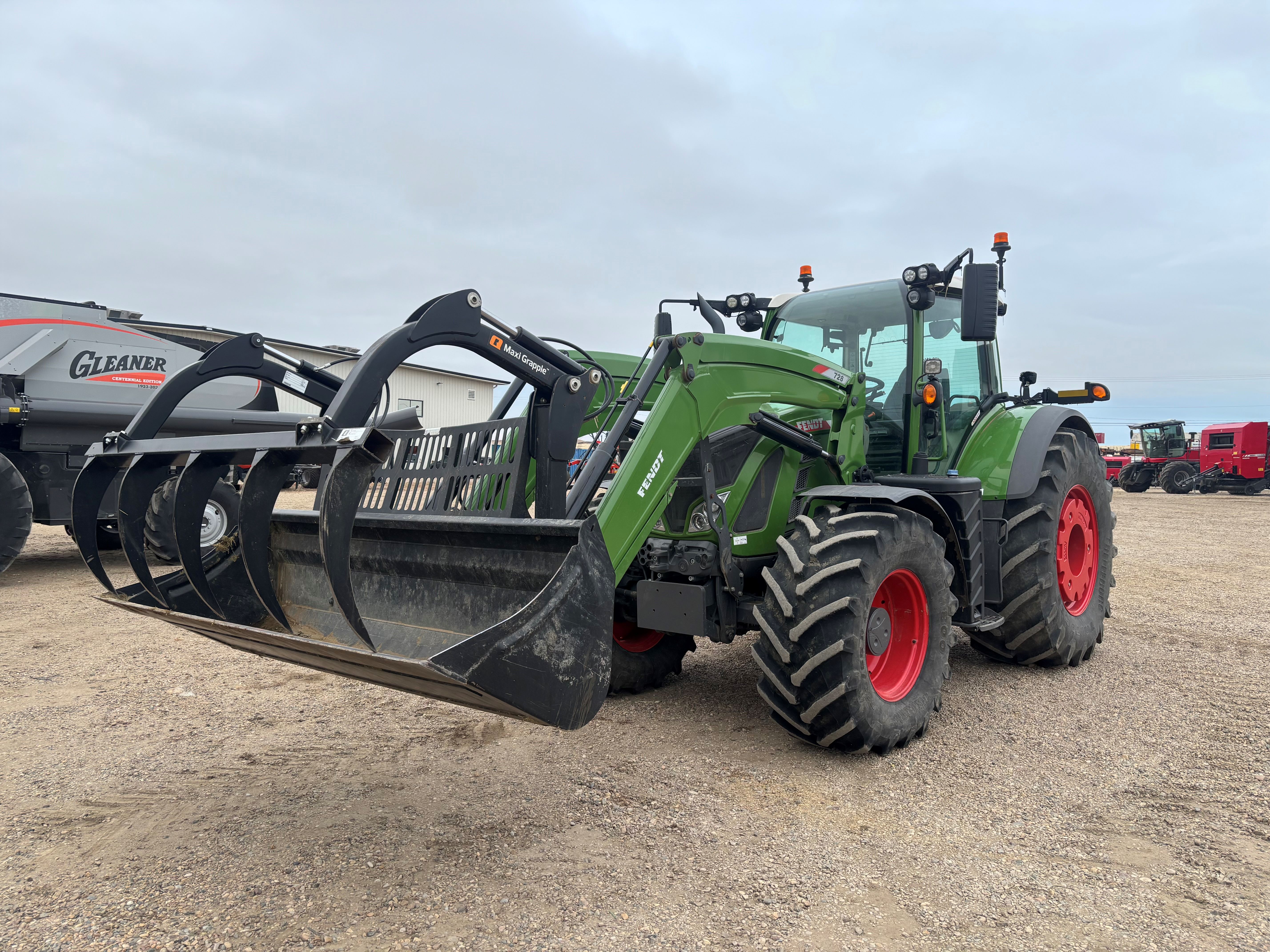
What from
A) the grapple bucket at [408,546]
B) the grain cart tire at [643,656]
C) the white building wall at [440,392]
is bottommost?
the grain cart tire at [643,656]

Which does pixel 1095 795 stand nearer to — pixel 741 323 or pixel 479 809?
pixel 479 809

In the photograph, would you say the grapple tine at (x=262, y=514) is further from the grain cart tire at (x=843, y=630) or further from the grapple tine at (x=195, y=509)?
the grain cart tire at (x=843, y=630)

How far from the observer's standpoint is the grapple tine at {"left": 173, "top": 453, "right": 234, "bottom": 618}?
2893 mm

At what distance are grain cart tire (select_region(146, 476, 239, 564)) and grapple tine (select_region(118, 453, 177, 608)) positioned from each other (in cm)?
468

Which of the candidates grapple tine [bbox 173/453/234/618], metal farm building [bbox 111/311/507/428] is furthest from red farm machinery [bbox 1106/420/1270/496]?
grapple tine [bbox 173/453/234/618]

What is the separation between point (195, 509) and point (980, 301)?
375 centimetres

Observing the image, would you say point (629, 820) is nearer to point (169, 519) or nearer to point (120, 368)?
point (169, 519)

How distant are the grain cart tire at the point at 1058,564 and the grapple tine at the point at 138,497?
4493 millimetres

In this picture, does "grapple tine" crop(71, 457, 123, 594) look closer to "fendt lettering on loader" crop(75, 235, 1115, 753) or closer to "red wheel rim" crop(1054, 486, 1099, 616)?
"fendt lettering on loader" crop(75, 235, 1115, 753)

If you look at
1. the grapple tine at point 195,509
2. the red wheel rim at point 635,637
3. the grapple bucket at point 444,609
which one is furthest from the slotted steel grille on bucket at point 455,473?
the red wheel rim at point 635,637

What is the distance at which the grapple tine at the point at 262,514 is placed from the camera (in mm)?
2648

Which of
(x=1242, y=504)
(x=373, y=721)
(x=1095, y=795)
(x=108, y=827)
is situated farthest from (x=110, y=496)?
(x=1242, y=504)

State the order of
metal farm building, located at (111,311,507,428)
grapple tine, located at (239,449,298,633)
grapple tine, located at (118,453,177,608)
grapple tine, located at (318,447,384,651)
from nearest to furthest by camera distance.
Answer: grapple tine, located at (318,447,384,651) < grapple tine, located at (239,449,298,633) < grapple tine, located at (118,453,177,608) < metal farm building, located at (111,311,507,428)

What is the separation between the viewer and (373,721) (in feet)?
14.7
